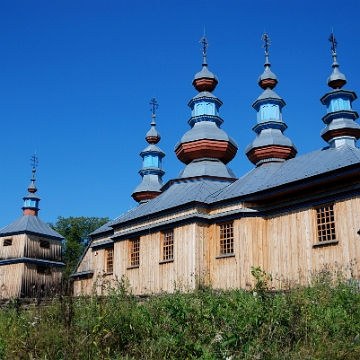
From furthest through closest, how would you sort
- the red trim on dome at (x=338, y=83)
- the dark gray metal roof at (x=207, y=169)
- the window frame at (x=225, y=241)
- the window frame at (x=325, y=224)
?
the dark gray metal roof at (x=207, y=169) → the red trim on dome at (x=338, y=83) → the window frame at (x=225, y=241) → the window frame at (x=325, y=224)

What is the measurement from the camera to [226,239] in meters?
17.0

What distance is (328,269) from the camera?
555 inches

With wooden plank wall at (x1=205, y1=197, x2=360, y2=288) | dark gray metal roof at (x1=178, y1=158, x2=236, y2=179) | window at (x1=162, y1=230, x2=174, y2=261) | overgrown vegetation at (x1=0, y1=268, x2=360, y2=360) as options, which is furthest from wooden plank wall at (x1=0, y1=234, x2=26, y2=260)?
overgrown vegetation at (x1=0, y1=268, x2=360, y2=360)

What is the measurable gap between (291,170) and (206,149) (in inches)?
239

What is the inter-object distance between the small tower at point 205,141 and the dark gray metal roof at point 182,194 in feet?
2.05

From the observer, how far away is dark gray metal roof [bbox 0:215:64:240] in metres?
32.0

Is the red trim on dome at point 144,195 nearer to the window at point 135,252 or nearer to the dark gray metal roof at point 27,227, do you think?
the window at point 135,252

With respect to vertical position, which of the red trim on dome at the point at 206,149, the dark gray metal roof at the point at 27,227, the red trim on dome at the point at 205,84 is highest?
the red trim on dome at the point at 205,84

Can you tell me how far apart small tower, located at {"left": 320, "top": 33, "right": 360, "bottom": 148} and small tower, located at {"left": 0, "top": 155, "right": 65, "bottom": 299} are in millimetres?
18760

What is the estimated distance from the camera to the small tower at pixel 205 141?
21.8m

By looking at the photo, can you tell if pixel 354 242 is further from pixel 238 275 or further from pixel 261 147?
pixel 261 147

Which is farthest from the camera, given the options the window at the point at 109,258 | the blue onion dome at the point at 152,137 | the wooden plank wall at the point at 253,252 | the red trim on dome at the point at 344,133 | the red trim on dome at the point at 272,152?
the blue onion dome at the point at 152,137

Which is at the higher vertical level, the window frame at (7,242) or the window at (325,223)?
the window frame at (7,242)

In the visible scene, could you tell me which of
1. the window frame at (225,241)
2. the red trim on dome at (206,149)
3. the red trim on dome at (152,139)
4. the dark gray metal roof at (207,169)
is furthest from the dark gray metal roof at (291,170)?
the red trim on dome at (152,139)
